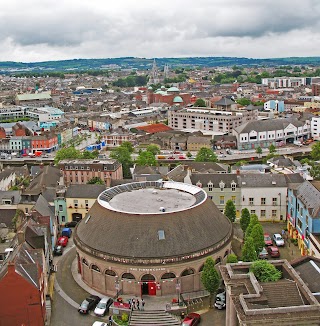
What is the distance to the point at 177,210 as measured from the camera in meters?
59.3

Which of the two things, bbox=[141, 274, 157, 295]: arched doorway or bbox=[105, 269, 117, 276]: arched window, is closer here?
bbox=[141, 274, 157, 295]: arched doorway

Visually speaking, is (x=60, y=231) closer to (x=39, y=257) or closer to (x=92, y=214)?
(x=92, y=214)

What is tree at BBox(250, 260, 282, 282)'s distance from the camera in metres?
38.9

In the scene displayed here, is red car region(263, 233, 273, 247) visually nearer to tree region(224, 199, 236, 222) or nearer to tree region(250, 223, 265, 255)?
tree region(224, 199, 236, 222)

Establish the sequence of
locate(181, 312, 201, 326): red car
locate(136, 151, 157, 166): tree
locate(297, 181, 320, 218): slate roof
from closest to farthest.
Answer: locate(181, 312, 201, 326): red car
locate(297, 181, 320, 218): slate roof
locate(136, 151, 157, 166): tree

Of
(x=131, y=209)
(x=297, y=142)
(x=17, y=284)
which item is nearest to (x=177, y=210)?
(x=131, y=209)

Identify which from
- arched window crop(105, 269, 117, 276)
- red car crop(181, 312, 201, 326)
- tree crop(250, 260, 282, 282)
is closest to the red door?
arched window crop(105, 269, 117, 276)

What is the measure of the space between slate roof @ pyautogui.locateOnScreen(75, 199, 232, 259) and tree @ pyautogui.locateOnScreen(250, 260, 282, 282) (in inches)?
626

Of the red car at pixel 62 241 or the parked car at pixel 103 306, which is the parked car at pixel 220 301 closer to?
the parked car at pixel 103 306

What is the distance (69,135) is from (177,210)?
11707 cm

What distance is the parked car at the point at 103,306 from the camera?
2004 inches

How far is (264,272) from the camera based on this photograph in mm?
39219

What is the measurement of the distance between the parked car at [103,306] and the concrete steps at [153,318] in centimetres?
319

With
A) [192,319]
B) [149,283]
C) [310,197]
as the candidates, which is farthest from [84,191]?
[192,319]
